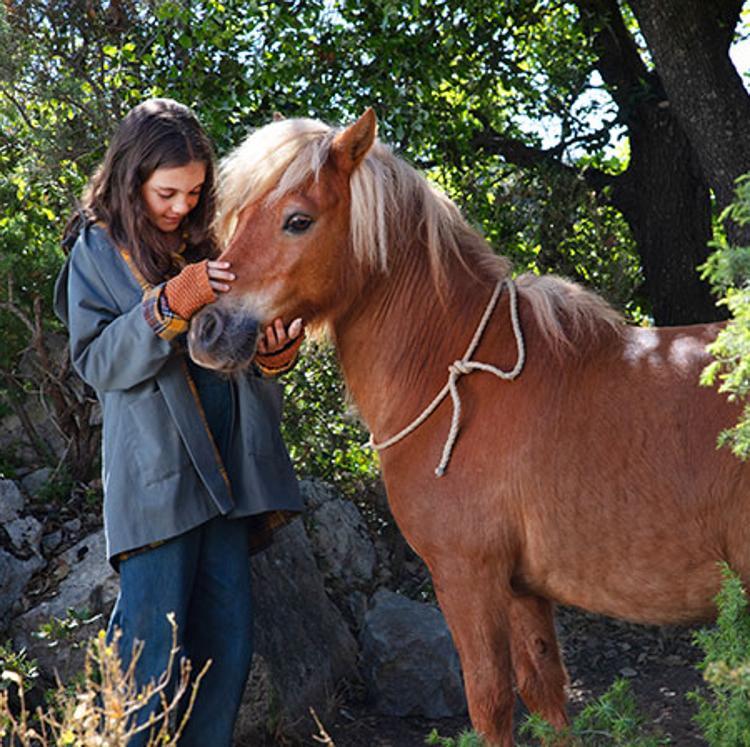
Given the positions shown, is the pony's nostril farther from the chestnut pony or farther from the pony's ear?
the pony's ear

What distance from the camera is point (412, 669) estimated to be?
4.42m

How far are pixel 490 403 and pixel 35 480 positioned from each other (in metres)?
2.71

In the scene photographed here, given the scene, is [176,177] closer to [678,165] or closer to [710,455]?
[710,455]

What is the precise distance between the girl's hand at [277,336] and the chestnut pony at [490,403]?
0.03 meters

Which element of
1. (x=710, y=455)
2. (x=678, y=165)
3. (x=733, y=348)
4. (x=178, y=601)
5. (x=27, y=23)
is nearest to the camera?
(x=733, y=348)

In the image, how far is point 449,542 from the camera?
9.53 ft

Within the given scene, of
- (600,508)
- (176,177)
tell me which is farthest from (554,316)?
(176,177)

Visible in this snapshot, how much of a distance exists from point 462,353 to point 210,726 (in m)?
1.26

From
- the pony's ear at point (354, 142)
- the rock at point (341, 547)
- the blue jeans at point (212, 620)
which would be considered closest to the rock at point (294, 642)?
the rock at point (341, 547)

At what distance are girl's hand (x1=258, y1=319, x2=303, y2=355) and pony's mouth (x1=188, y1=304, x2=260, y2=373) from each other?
11cm

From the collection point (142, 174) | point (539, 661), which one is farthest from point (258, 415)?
point (539, 661)

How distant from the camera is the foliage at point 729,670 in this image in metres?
2.24

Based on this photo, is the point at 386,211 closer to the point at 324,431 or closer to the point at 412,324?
the point at 412,324

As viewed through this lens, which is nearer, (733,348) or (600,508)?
(733,348)
